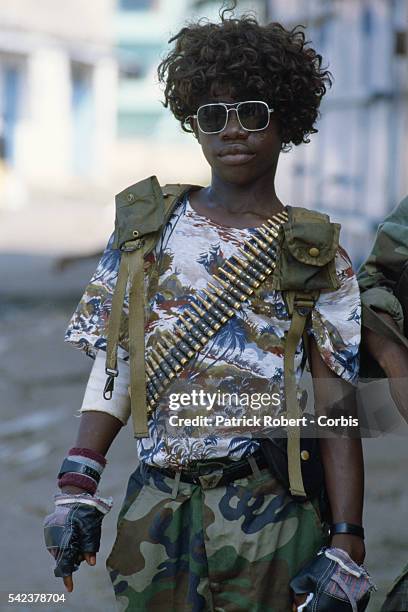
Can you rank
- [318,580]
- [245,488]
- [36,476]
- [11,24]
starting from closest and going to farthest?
[318,580] → [245,488] → [36,476] → [11,24]

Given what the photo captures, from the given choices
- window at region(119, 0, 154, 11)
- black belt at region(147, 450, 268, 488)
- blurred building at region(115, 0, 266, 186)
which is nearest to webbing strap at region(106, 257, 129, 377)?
black belt at region(147, 450, 268, 488)

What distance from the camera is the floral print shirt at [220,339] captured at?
2551 mm

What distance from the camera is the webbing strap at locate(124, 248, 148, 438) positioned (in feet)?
Answer: 8.41

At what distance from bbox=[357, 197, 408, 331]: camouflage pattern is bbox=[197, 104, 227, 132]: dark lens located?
52 cm

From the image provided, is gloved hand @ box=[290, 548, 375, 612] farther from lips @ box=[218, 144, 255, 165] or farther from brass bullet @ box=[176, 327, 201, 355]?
lips @ box=[218, 144, 255, 165]

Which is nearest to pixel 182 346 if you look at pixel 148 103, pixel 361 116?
pixel 361 116

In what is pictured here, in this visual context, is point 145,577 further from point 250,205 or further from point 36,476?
point 36,476

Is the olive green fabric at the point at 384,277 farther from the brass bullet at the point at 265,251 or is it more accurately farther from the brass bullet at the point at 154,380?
the brass bullet at the point at 154,380

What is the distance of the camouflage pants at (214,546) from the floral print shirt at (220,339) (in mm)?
102

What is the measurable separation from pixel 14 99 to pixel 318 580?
93.4 feet

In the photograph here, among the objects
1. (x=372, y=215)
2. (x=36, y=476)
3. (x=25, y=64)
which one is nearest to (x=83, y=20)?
(x=25, y=64)

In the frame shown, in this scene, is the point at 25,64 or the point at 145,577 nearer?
the point at 145,577

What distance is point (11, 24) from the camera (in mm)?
28984

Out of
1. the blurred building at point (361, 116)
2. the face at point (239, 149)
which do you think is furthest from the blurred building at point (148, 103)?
the face at point (239, 149)
